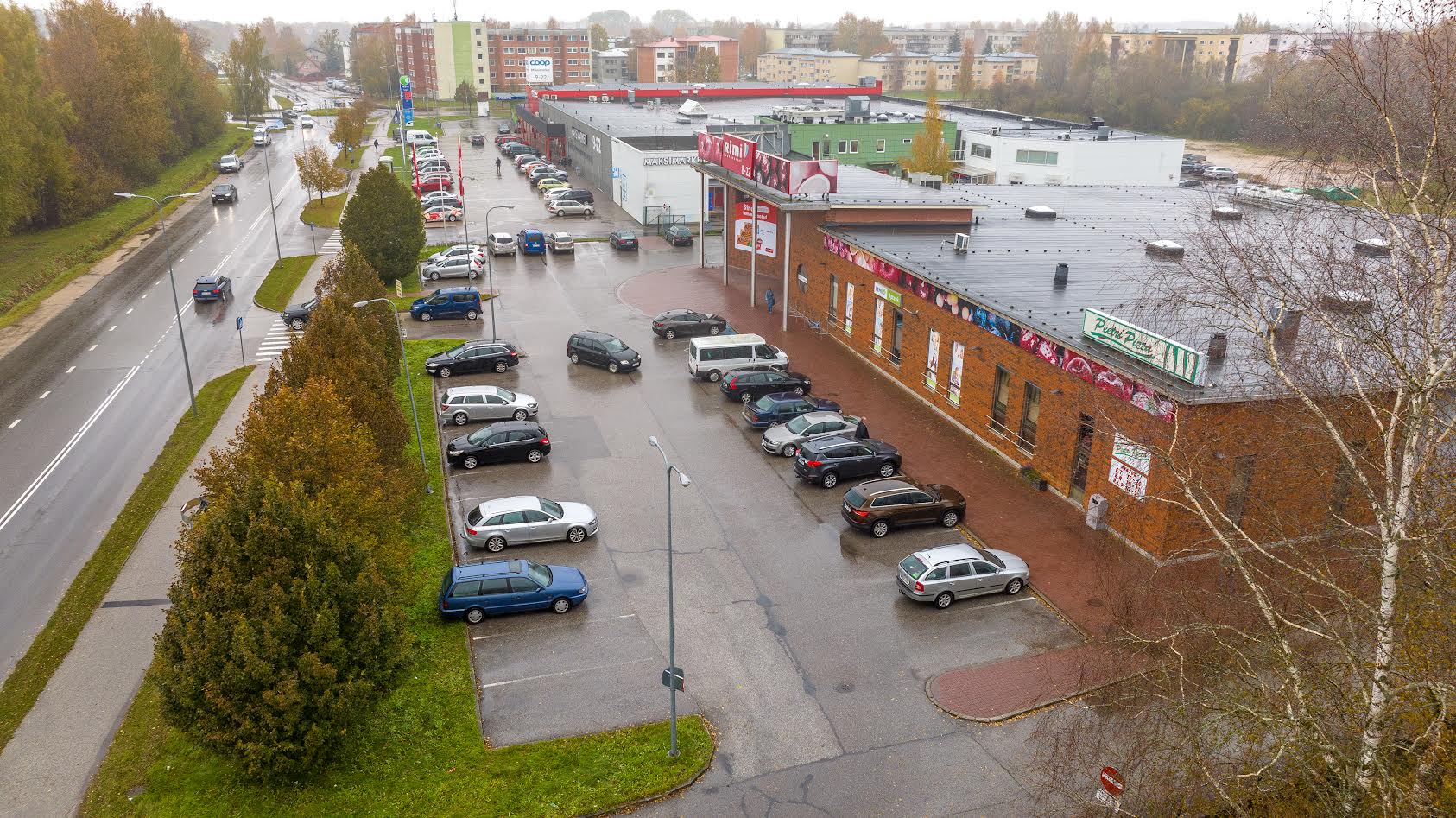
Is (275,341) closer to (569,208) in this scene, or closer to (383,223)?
(383,223)

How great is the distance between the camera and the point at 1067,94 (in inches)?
5305

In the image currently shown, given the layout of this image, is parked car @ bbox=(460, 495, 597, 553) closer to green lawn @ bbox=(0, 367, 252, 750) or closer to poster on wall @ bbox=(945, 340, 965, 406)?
green lawn @ bbox=(0, 367, 252, 750)

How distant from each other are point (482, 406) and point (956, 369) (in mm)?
14921

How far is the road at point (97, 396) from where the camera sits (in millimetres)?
24375

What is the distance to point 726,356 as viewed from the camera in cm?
3619

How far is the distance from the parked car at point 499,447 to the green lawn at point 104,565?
7.79m

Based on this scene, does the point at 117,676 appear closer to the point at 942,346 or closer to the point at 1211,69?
Answer: the point at 942,346

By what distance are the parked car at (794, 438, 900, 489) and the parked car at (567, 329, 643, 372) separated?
1030 centimetres

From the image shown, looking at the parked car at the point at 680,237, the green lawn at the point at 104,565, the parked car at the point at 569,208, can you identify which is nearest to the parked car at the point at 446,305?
the green lawn at the point at 104,565

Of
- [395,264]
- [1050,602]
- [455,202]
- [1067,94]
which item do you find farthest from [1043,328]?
[1067,94]

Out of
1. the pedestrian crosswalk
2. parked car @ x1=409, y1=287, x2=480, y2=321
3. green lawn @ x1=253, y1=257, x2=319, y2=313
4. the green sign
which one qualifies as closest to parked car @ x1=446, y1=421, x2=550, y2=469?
the pedestrian crosswalk

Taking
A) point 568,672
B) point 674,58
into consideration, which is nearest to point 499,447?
point 568,672

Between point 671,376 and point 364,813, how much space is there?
22567 millimetres

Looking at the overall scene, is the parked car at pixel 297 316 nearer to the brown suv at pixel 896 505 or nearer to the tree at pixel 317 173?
the tree at pixel 317 173
